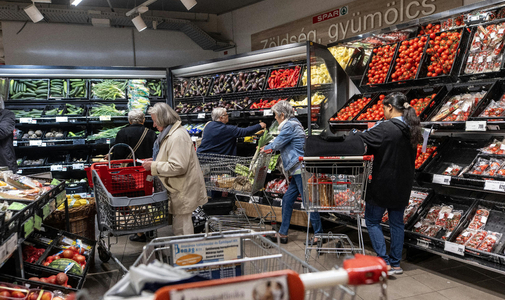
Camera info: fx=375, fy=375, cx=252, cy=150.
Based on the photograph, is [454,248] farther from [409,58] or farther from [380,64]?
[380,64]

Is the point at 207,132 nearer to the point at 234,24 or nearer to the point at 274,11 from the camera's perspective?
the point at 274,11

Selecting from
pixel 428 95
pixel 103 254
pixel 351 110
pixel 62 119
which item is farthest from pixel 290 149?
pixel 62 119

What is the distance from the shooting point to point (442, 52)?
4.14 meters

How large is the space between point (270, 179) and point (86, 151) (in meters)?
3.88

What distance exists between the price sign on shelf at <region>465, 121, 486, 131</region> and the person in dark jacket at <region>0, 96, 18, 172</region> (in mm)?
5821

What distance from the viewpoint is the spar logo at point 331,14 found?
6.02 metres

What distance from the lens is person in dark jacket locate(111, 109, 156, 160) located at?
5238mm

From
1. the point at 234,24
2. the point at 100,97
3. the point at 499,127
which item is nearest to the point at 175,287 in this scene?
the point at 499,127

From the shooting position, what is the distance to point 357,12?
5785mm

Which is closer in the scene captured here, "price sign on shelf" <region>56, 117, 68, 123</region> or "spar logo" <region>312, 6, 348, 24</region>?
"spar logo" <region>312, 6, 348, 24</region>

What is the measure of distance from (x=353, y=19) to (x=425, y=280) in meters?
3.99

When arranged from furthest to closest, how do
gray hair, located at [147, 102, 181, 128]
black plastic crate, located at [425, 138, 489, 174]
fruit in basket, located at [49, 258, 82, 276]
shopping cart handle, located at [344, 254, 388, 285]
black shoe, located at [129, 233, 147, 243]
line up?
1. black shoe, located at [129, 233, 147, 243]
2. black plastic crate, located at [425, 138, 489, 174]
3. gray hair, located at [147, 102, 181, 128]
4. fruit in basket, located at [49, 258, 82, 276]
5. shopping cart handle, located at [344, 254, 388, 285]

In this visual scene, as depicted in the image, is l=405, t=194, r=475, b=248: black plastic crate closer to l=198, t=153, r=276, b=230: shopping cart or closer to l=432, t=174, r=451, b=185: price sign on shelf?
l=432, t=174, r=451, b=185: price sign on shelf

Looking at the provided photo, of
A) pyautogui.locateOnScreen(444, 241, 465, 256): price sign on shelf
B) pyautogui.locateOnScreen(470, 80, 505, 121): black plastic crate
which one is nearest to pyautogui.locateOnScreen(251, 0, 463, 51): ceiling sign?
pyautogui.locateOnScreen(470, 80, 505, 121): black plastic crate
